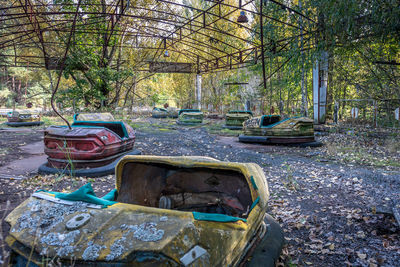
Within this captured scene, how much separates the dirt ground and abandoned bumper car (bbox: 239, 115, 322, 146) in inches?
16.2

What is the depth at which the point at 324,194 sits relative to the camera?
2.92m

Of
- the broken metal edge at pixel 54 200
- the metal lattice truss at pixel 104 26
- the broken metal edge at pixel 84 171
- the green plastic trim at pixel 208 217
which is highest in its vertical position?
the metal lattice truss at pixel 104 26

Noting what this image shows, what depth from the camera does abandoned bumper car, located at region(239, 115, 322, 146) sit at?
611cm

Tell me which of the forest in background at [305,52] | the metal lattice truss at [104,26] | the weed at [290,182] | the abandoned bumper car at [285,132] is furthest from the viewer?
the metal lattice truss at [104,26]

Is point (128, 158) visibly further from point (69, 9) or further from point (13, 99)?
point (13, 99)

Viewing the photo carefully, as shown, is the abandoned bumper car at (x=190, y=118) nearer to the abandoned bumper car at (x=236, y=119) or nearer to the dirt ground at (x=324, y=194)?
the abandoned bumper car at (x=236, y=119)

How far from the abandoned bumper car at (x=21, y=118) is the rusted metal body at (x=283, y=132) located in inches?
360

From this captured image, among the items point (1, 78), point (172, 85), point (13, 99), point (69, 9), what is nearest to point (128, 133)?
point (69, 9)

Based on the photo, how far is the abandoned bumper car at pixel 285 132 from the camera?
20.0ft

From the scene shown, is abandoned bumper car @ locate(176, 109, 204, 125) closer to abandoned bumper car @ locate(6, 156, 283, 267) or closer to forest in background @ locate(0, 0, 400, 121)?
forest in background @ locate(0, 0, 400, 121)

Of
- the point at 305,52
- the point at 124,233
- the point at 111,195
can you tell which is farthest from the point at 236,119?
the point at 124,233

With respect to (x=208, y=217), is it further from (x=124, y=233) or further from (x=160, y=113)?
(x=160, y=113)

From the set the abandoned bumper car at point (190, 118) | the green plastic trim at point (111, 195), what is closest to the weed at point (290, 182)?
the green plastic trim at point (111, 195)

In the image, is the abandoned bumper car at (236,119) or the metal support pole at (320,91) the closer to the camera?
the metal support pole at (320,91)
